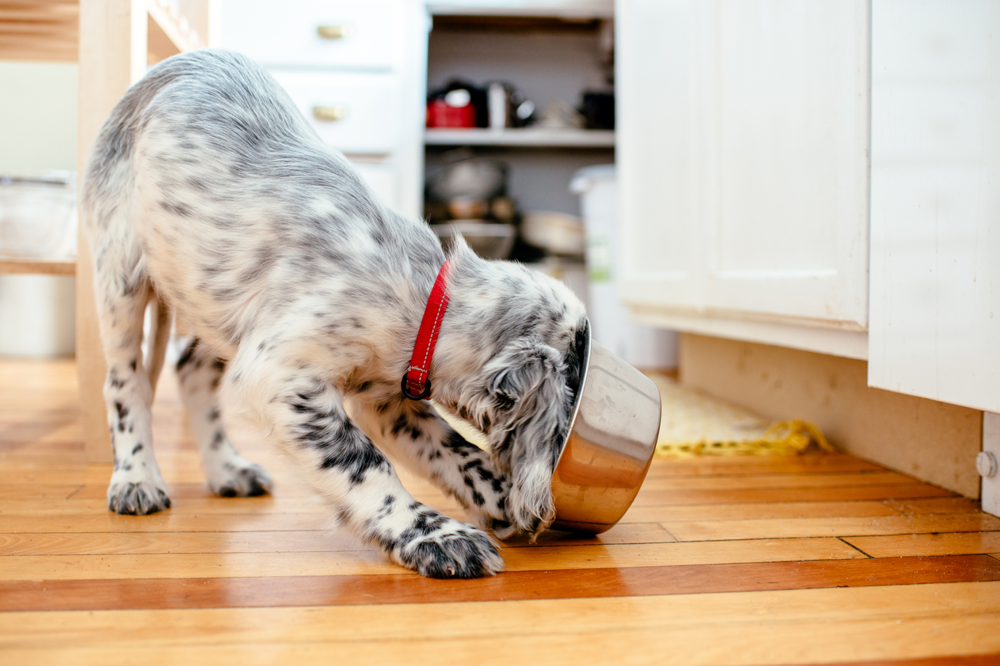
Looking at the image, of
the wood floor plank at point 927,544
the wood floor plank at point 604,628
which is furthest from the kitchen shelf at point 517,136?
the wood floor plank at point 604,628

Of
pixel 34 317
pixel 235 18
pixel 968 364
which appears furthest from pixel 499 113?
pixel 968 364

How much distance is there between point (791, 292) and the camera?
177cm

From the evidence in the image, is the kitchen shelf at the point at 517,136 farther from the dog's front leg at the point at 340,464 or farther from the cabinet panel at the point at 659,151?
the dog's front leg at the point at 340,464

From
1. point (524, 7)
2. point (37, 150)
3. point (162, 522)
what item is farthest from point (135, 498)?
point (37, 150)

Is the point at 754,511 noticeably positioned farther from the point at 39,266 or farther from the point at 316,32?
the point at 316,32

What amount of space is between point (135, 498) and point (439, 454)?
1.96 feet

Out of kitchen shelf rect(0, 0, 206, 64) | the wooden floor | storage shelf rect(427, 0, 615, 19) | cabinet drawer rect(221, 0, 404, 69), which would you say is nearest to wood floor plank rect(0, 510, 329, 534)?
the wooden floor

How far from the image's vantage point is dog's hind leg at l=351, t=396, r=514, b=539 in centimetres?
131

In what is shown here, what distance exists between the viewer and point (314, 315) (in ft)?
3.88

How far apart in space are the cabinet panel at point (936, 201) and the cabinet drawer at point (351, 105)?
2536 mm

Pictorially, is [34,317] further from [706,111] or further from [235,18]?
[706,111]

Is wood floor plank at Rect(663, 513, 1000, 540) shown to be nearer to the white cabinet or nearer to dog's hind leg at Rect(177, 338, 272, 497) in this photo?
dog's hind leg at Rect(177, 338, 272, 497)

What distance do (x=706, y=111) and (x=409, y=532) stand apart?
5.74ft

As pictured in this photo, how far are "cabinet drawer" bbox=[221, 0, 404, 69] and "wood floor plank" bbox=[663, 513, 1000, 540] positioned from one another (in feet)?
9.62
